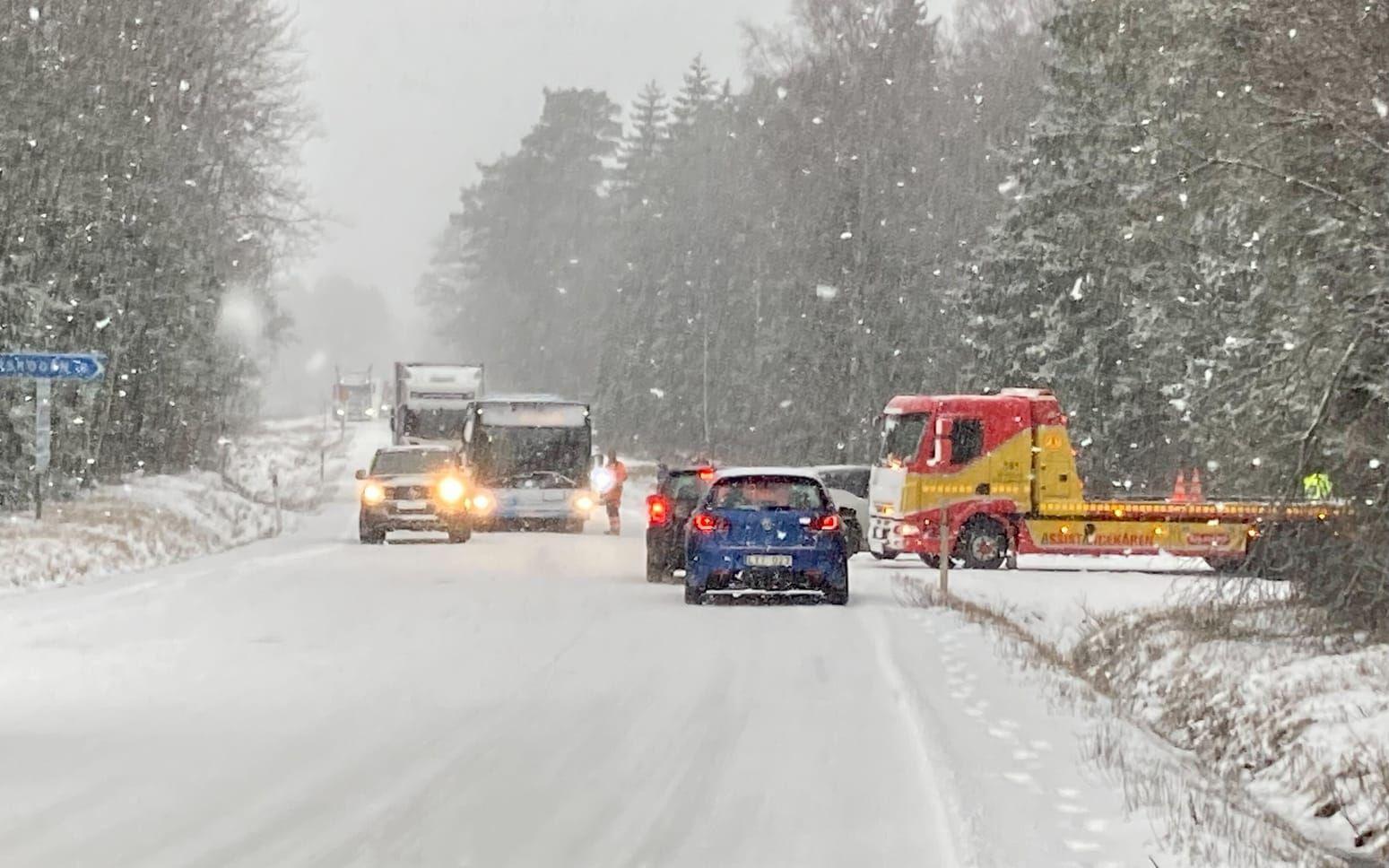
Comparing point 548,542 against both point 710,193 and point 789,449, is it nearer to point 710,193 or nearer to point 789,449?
point 789,449

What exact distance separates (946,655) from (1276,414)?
12.0 ft

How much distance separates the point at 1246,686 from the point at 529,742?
7.95 m

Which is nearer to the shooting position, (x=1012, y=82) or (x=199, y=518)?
(x=199, y=518)

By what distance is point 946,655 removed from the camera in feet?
57.6

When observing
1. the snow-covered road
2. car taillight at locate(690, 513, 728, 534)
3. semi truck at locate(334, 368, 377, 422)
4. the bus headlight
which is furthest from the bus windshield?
semi truck at locate(334, 368, 377, 422)

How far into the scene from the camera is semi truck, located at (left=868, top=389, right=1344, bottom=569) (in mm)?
30594

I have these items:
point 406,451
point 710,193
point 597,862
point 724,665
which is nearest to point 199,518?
point 406,451

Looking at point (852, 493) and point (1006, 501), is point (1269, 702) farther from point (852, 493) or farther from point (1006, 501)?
point (852, 493)

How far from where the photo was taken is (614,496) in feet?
141

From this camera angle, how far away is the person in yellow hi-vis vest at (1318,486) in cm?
1766

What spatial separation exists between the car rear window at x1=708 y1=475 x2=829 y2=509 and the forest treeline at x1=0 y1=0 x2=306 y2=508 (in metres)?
12.3

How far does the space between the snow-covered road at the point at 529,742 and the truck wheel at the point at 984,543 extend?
30.9 feet

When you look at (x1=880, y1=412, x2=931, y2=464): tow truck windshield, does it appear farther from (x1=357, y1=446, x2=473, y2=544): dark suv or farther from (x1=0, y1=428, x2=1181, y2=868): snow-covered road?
(x1=0, y1=428, x2=1181, y2=868): snow-covered road

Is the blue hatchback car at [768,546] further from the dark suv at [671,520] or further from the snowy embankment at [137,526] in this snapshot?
the snowy embankment at [137,526]
